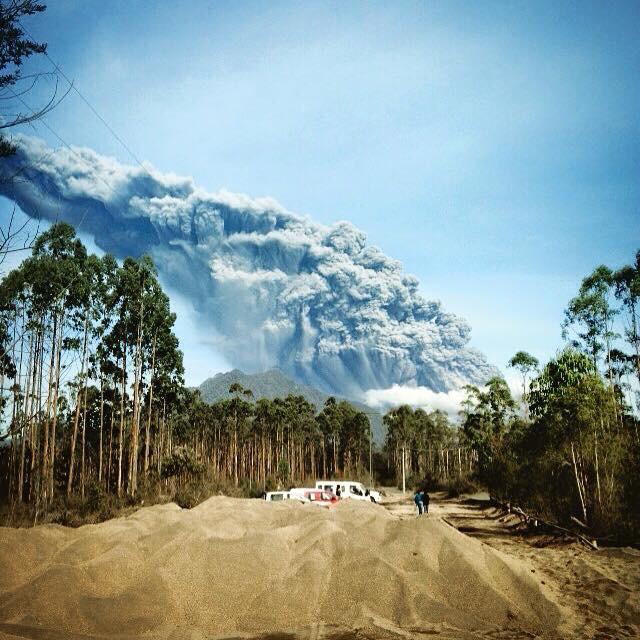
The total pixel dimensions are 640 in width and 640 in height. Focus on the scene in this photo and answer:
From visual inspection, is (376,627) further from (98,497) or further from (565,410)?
(98,497)

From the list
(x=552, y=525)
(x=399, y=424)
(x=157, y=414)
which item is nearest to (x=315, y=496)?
(x=552, y=525)

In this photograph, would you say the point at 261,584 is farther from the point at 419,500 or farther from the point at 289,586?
the point at 419,500

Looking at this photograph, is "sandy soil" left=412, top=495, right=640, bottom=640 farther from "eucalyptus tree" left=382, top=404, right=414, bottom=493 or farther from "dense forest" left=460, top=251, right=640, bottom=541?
"eucalyptus tree" left=382, top=404, right=414, bottom=493

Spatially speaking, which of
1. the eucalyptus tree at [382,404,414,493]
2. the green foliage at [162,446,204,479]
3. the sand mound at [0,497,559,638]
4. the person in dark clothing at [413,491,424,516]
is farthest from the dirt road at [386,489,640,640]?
the eucalyptus tree at [382,404,414,493]

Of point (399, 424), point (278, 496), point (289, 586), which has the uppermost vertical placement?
point (399, 424)

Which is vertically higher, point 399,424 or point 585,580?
point 399,424

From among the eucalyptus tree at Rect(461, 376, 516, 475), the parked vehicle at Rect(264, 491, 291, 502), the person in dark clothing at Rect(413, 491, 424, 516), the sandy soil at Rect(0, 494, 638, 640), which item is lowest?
the person in dark clothing at Rect(413, 491, 424, 516)

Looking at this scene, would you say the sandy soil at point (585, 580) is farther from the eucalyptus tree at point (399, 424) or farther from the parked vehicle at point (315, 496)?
the eucalyptus tree at point (399, 424)

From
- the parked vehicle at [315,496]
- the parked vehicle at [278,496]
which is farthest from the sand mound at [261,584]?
the parked vehicle at [278,496]
